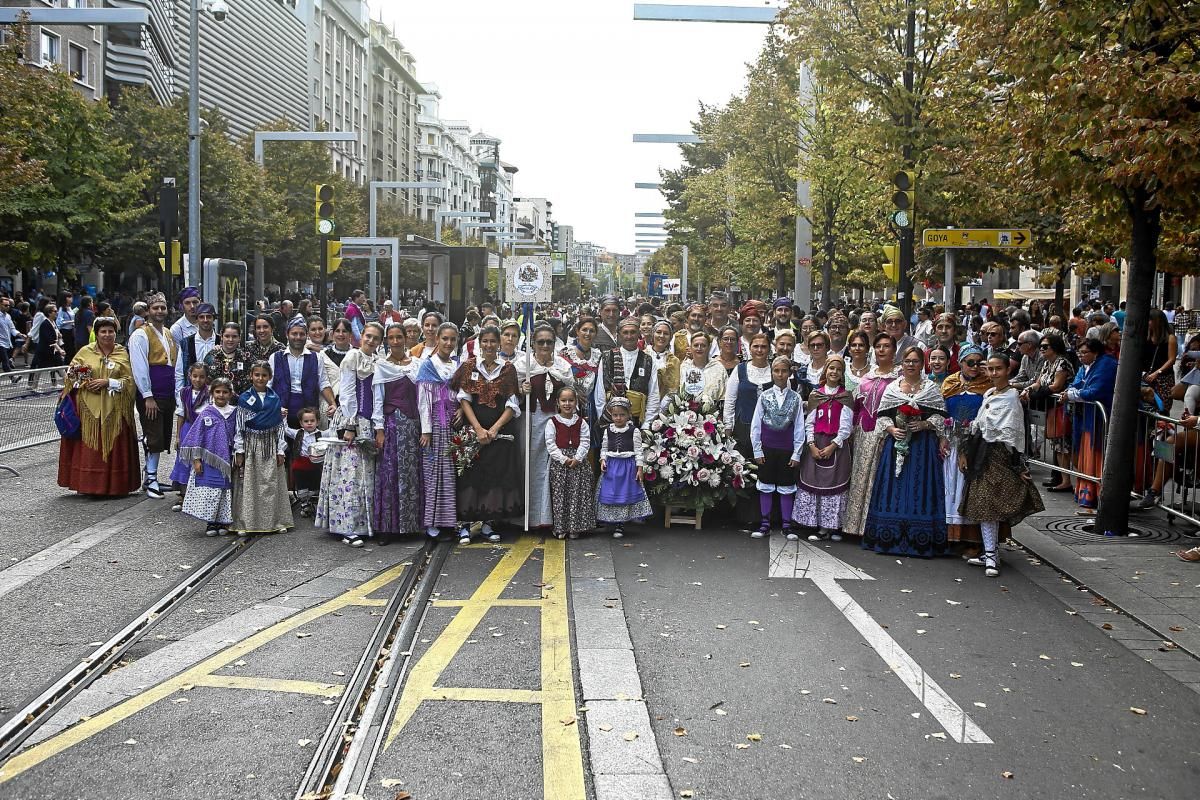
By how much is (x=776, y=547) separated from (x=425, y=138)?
112532 mm

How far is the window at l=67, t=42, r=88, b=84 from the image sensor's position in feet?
135

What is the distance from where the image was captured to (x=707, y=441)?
10820 millimetres

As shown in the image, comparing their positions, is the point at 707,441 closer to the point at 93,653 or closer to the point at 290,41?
the point at 93,653

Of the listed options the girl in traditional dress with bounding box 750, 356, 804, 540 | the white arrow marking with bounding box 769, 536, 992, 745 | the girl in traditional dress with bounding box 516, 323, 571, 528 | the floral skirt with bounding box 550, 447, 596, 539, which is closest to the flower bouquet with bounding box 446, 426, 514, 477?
the girl in traditional dress with bounding box 516, 323, 571, 528

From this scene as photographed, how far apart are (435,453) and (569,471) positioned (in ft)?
3.77

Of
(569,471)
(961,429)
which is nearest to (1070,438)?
(961,429)

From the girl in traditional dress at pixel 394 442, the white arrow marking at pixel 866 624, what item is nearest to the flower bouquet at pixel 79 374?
the girl in traditional dress at pixel 394 442

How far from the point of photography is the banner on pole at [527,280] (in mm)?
12281

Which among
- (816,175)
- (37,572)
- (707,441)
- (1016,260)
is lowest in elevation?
(37,572)

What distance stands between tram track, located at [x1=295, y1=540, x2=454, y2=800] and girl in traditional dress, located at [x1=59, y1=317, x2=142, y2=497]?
15.4 ft

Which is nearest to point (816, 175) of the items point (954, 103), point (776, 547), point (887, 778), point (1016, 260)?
point (1016, 260)

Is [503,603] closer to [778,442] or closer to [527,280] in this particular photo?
[778,442]

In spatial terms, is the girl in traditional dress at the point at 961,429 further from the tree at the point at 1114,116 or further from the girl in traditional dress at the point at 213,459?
the girl in traditional dress at the point at 213,459

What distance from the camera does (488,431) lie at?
10336 millimetres
